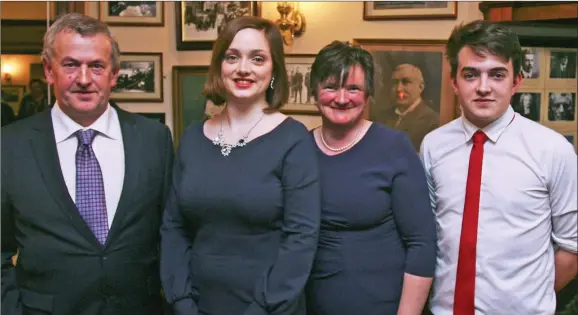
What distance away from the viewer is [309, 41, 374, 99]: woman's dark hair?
1.57m

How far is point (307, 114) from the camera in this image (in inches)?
118

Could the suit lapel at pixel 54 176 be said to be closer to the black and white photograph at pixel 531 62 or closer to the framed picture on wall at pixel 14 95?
the framed picture on wall at pixel 14 95

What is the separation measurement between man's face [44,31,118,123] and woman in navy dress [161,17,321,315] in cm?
28

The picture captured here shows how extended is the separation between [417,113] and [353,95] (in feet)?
4.39

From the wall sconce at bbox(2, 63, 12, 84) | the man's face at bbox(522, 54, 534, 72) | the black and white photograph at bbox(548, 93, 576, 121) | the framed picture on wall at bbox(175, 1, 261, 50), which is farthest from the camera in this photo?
the framed picture on wall at bbox(175, 1, 261, 50)

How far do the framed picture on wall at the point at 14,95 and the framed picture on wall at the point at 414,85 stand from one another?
1.68m

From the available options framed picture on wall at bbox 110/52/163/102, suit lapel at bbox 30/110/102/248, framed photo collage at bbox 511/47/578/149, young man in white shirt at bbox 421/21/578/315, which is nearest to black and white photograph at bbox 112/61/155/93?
framed picture on wall at bbox 110/52/163/102

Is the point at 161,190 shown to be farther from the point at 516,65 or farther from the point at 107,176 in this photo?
the point at 516,65

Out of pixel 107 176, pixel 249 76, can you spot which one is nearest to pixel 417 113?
pixel 249 76

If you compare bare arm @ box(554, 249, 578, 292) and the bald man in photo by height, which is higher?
the bald man in photo

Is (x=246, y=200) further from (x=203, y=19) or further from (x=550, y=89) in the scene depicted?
(x=203, y=19)

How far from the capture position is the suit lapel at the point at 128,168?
157 centimetres

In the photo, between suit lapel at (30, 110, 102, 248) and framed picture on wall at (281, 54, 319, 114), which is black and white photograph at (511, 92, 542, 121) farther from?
suit lapel at (30, 110, 102, 248)

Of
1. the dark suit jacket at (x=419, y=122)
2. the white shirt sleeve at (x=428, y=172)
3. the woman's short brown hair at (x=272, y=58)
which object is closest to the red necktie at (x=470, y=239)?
the white shirt sleeve at (x=428, y=172)
